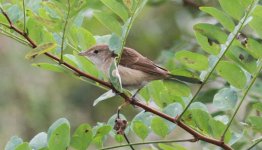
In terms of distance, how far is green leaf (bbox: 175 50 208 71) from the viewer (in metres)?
2.05

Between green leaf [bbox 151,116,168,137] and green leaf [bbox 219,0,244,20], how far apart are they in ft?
1.39

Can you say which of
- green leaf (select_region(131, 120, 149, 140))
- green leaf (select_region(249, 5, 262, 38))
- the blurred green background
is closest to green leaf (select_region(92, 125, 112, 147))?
green leaf (select_region(131, 120, 149, 140))

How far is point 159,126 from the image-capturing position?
213cm

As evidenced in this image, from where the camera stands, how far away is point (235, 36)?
6.29ft

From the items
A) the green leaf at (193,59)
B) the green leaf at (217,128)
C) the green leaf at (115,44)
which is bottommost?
the green leaf at (217,128)

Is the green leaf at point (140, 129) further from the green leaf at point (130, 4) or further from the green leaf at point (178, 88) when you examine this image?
the green leaf at point (130, 4)

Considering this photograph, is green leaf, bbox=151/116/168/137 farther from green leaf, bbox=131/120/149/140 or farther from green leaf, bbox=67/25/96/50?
green leaf, bbox=67/25/96/50

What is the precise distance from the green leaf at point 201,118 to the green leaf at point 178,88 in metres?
0.17

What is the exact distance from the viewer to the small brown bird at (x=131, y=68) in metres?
2.43

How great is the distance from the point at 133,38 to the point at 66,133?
136 inches

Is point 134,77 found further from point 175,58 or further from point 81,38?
point 175,58

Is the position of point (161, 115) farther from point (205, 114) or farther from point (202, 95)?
point (202, 95)

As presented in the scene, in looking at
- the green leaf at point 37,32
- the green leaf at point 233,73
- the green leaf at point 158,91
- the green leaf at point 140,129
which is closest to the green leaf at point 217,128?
the green leaf at point 233,73

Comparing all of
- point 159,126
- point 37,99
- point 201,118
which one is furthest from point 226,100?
point 37,99
